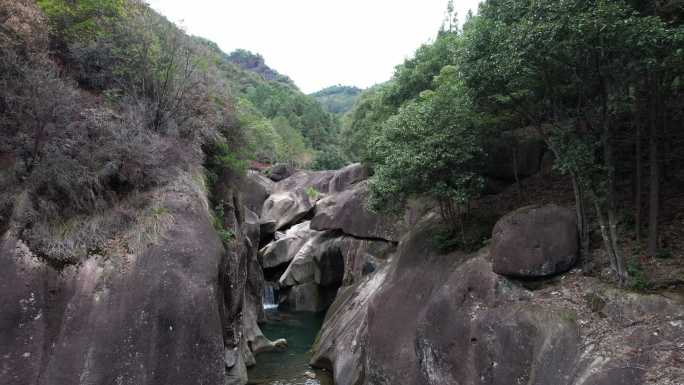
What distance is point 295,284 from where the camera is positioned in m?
32.2

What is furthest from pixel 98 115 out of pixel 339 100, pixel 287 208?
pixel 339 100

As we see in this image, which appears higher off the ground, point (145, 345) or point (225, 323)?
point (145, 345)

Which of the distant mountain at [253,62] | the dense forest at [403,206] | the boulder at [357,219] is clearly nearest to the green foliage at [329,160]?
the boulder at [357,219]

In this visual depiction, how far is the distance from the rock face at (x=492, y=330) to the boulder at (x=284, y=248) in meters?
17.7

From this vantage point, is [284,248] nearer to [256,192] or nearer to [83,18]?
[256,192]

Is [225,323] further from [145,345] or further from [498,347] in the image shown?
[498,347]

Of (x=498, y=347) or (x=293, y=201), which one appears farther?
(x=293, y=201)

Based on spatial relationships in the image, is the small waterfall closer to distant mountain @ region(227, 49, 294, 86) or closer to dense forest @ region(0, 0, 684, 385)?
dense forest @ region(0, 0, 684, 385)

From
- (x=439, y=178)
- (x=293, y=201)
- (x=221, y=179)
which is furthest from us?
(x=293, y=201)

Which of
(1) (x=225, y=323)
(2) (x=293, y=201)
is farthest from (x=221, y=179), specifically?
(2) (x=293, y=201)

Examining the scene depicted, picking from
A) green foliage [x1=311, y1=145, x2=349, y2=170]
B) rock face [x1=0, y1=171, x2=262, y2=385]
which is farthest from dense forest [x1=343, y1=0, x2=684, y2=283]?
green foliage [x1=311, y1=145, x2=349, y2=170]

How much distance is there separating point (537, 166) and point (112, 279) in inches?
566

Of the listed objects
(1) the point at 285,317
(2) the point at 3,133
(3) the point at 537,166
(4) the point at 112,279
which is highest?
(2) the point at 3,133

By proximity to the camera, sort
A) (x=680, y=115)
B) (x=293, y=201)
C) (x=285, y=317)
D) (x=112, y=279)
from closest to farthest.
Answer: (x=112, y=279) → (x=680, y=115) → (x=285, y=317) → (x=293, y=201)
